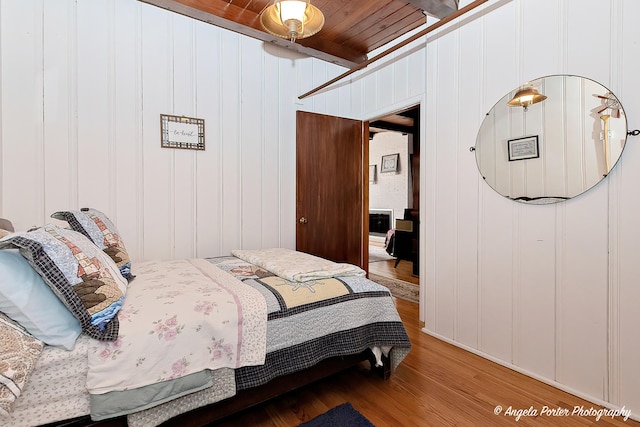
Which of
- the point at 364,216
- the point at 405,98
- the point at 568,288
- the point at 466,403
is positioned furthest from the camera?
the point at 364,216

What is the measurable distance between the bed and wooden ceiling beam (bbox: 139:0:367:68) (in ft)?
6.24

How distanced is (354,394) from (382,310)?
52 cm

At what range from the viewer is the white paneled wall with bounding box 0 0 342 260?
2.29 metres

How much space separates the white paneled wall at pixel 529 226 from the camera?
1745mm

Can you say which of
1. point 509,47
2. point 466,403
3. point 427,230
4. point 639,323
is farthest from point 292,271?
point 509,47

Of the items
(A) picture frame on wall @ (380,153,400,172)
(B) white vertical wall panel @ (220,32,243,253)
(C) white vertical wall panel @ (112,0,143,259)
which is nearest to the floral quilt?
(C) white vertical wall panel @ (112,0,143,259)

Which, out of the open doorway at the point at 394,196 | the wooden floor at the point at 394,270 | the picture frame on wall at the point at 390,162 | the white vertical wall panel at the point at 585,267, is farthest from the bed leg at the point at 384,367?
the picture frame on wall at the point at 390,162

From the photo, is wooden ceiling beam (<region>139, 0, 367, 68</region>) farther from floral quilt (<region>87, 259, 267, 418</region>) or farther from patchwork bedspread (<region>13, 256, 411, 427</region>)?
floral quilt (<region>87, 259, 267, 418</region>)

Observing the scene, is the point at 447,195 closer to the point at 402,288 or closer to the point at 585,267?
the point at 585,267

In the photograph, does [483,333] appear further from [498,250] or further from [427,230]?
[427,230]

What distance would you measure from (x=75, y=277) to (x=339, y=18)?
2983mm

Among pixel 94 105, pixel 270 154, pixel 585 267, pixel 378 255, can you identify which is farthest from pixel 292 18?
pixel 378 255

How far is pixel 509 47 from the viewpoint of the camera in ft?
7.35

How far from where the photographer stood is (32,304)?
3.77 ft
